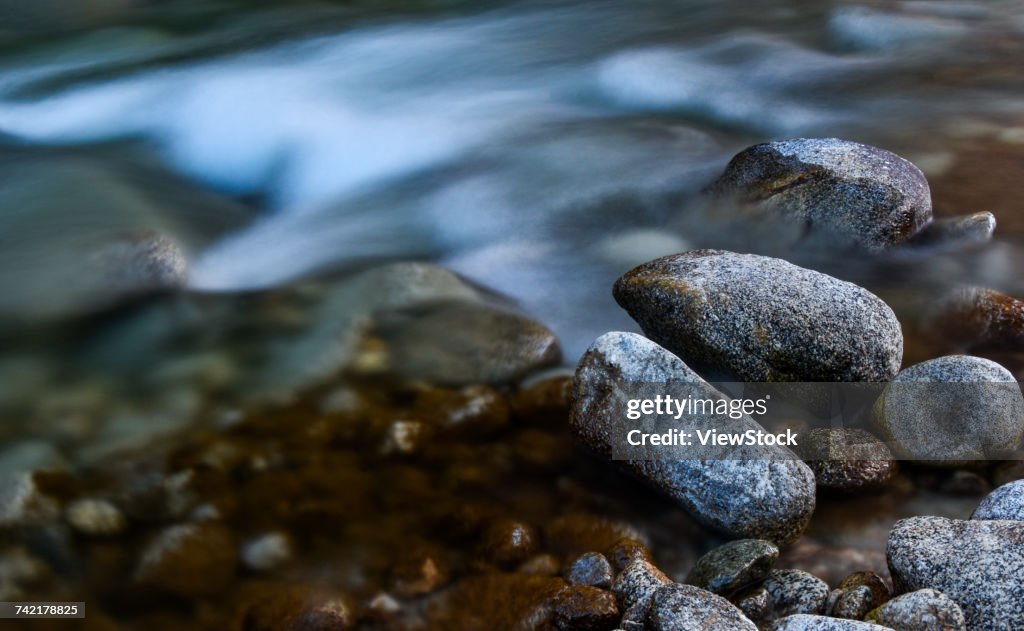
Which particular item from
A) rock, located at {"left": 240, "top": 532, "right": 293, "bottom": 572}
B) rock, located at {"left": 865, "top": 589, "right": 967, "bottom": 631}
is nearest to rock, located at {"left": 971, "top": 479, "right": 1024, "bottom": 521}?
rock, located at {"left": 865, "top": 589, "right": 967, "bottom": 631}

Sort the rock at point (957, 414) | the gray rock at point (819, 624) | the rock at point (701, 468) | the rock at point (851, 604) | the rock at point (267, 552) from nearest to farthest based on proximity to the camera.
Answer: the gray rock at point (819, 624), the rock at point (851, 604), the rock at point (701, 468), the rock at point (267, 552), the rock at point (957, 414)

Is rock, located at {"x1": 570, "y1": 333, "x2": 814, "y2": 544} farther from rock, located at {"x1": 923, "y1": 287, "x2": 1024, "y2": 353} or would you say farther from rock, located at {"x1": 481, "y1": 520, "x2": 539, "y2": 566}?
rock, located at {"x1": 923, "y1": 287, "x2": 1024, "y2": 353}

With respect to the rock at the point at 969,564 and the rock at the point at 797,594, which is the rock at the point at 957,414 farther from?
the rock at the point at 797,594

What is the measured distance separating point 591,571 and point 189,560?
5.05 feet

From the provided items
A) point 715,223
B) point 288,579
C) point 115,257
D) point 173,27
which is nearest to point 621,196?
point 715,223

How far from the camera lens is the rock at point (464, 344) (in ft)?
14.4

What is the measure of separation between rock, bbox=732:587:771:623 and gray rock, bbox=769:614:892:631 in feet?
0.73

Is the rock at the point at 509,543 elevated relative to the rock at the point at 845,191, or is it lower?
lower

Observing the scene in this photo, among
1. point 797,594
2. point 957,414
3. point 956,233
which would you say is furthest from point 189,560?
point 956,233

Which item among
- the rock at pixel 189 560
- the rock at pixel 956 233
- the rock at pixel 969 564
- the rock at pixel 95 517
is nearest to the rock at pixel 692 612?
the rock at pixel 969 564

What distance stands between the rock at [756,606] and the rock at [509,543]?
31.5 inches

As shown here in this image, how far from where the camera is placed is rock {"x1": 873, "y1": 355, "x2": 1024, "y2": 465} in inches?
145

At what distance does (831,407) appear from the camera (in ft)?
12.6

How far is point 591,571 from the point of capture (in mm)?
3221
